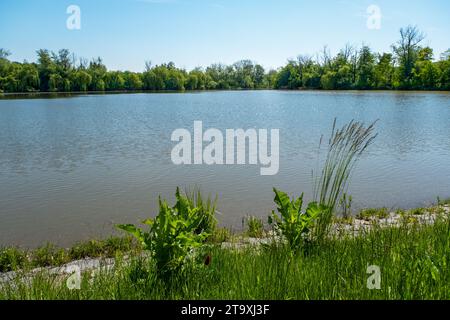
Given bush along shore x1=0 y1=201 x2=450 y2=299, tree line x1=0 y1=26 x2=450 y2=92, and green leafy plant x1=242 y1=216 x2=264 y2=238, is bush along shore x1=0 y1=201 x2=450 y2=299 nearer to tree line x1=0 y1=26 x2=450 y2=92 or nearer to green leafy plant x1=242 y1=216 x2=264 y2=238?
green leafy plant x1=242 y1=216 x2=264 y2=238

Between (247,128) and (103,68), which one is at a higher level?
(103,68)

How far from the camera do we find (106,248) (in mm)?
5875

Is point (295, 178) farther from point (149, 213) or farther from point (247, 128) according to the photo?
point (247, 128)

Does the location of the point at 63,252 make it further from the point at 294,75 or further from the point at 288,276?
the point at 294,75

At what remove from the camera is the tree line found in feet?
268

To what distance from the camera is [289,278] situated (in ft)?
9.86

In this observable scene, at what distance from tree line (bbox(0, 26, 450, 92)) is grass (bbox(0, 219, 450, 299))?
81794 millimetres

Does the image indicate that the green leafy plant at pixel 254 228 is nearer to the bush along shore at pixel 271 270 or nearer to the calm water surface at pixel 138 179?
the calm water surface at pixel 138 179

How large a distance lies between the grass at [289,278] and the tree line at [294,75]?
81794 millimetres

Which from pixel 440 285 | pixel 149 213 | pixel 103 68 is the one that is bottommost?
pixel 149 213

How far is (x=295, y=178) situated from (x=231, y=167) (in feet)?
7.52

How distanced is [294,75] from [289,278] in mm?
126034

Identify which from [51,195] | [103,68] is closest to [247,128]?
[51,195]

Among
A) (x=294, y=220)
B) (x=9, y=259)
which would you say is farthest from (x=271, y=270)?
(x=9, y=259)
